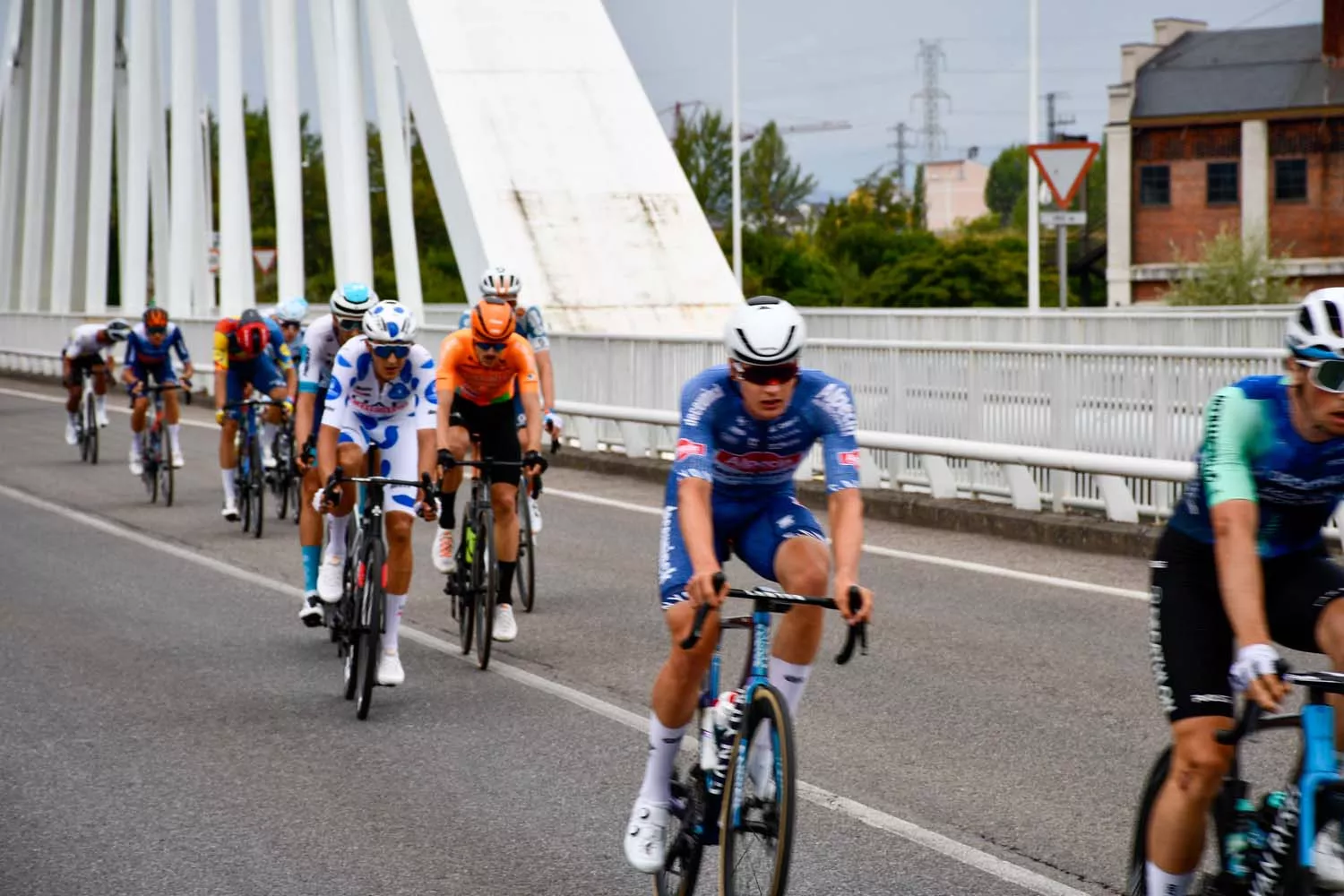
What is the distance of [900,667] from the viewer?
9383 mm

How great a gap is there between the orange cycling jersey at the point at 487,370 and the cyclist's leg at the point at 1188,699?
5942mm

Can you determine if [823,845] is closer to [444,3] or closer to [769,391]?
[769,391]

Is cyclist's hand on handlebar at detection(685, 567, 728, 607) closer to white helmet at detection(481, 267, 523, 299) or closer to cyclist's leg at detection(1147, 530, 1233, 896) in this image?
cyclist's leg at detection(1147, 530, 1233, 896)

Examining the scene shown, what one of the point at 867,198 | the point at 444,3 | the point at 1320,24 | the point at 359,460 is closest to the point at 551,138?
the point at 444,3

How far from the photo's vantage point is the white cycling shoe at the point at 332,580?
934 centimetres

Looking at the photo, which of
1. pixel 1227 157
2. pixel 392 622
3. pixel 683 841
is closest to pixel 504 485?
pixel 392 622

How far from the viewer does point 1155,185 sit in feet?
218

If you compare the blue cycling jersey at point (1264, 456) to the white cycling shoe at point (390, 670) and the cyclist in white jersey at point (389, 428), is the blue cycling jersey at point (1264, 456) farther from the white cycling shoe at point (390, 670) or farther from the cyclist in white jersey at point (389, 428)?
the white cycling shoe at point (390, 670)

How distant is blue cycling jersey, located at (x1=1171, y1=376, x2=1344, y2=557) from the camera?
14.8 feet

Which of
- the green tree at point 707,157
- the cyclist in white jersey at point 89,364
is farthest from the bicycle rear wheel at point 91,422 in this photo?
the green tree at point 707,157

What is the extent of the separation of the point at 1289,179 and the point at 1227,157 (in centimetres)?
257

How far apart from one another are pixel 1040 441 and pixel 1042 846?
28.1 ft

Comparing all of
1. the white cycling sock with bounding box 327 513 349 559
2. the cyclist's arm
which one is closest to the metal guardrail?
the white cycling sock with bounding box 327 513 349 559

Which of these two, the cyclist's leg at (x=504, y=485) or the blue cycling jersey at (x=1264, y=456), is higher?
the blue cycling jersey at (x=1264, y=456)
